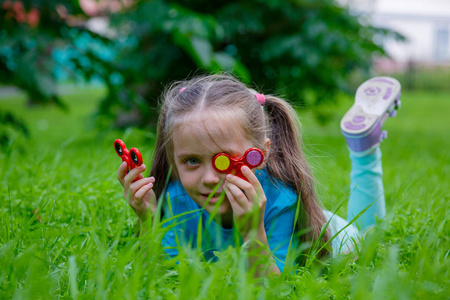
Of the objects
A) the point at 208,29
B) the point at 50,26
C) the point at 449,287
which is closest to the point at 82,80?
the point at 50,26

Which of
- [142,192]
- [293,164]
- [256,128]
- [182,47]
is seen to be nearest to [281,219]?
[293,164]

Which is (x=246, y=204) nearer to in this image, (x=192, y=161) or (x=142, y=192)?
(x=192, y=161)

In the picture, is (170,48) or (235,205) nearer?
(235,205)

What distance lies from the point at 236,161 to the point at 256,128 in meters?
0.30

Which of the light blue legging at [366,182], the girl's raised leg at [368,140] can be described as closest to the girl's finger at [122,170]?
the girl's raised leg at [368,140]

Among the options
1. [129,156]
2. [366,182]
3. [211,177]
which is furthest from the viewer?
[366,182]

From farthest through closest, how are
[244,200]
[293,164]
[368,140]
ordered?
[368,140], [293,164], [244,200]

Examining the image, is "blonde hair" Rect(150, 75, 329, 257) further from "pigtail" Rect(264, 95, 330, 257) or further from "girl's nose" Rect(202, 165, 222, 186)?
"girl's nose" Rect(202, 165, 222, 186)

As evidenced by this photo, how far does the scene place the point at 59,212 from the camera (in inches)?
88.5

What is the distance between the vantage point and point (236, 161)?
177 centimetres

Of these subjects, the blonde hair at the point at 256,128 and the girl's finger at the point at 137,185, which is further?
the blonde hair at the point at 256,128

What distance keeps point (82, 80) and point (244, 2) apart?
2.42m

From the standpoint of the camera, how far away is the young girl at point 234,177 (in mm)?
1725

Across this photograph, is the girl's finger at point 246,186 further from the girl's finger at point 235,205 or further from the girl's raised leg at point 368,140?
the girl's raised leg at point 368,140
